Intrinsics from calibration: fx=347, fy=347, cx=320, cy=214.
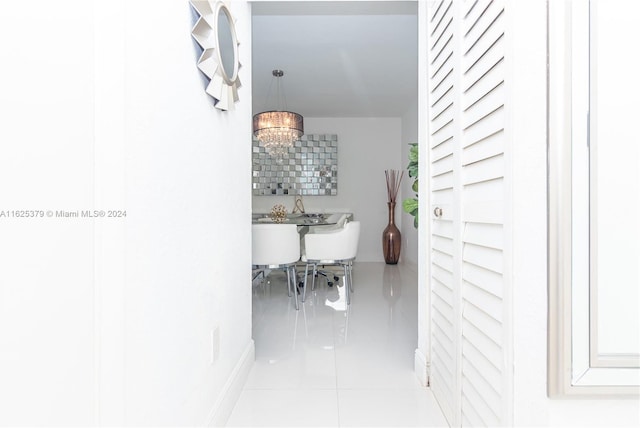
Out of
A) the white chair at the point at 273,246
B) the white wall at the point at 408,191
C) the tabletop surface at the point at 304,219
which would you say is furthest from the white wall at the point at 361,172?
the white chair at the point at 273,246

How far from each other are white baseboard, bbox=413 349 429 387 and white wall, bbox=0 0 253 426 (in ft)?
4.11

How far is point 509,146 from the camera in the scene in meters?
0.93

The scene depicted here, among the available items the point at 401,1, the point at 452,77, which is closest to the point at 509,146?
the point at 452,77

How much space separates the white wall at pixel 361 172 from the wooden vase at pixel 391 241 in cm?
34

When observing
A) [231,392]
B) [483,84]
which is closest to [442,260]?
[483,84]

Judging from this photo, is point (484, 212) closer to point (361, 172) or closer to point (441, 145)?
point (441, 145)

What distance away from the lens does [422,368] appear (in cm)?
182

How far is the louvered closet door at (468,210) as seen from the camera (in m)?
1.03

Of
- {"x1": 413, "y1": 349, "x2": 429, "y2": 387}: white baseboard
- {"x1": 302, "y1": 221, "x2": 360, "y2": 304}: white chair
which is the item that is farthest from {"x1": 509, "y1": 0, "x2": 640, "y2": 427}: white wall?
{"x1": 302, "y1": 221, "x2": 360, "y2": 304}: white chair

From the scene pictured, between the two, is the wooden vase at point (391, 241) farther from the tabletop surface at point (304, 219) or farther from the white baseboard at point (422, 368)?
the white baseboard at point (422, 368)

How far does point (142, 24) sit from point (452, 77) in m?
1.15

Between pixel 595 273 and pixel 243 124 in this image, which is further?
pixel 243 124

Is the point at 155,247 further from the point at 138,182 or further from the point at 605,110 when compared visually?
the point at 605,110

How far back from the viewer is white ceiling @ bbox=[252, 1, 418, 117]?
2393mm
